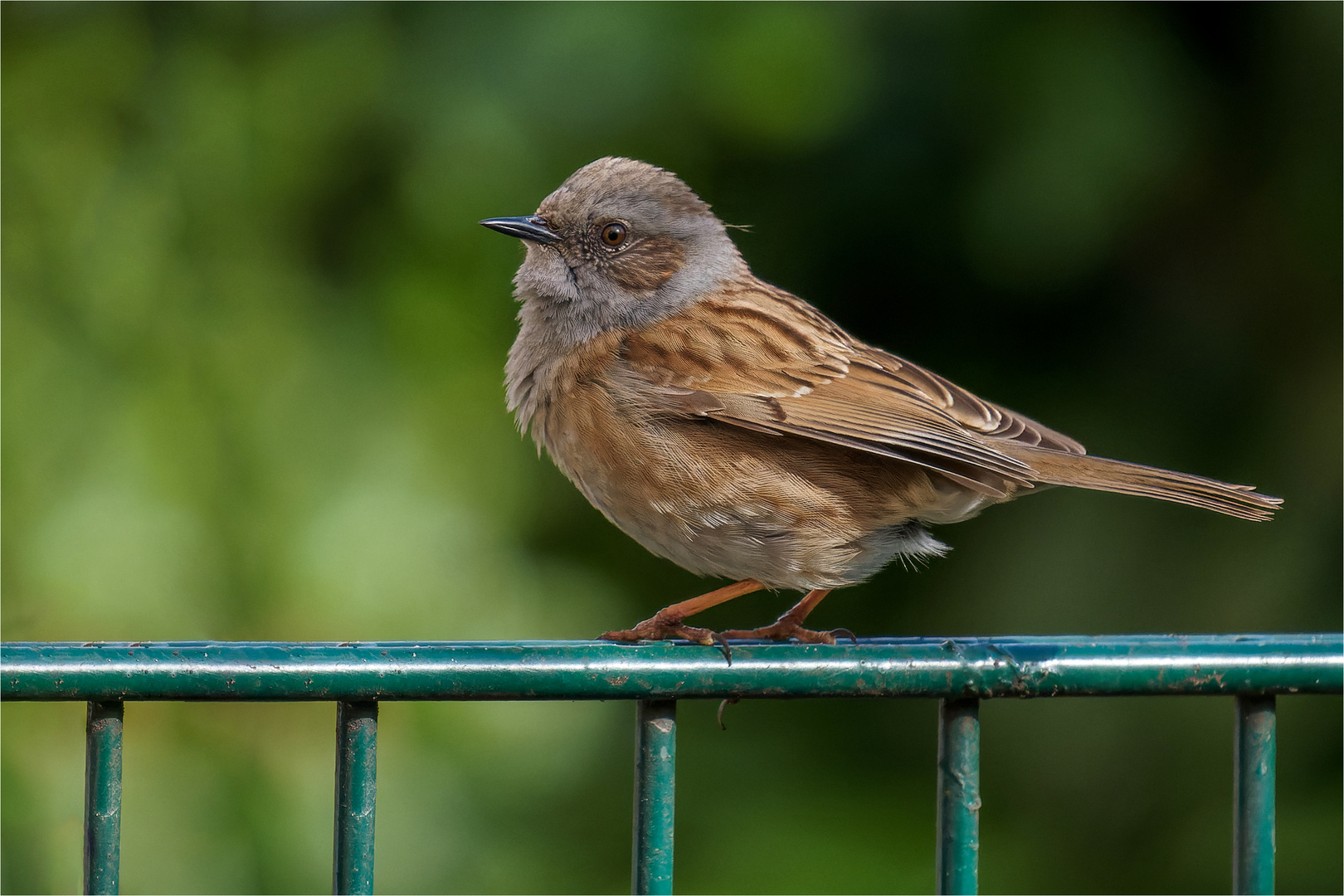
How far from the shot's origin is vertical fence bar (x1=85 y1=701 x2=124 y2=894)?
5.30 feet

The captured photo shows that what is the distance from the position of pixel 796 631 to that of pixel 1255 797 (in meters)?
1.13

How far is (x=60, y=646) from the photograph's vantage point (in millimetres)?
1605

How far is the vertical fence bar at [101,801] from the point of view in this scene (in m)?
1.62

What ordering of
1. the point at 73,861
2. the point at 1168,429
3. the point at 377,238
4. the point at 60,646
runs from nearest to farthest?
1. the point at 60,646
2. the point at 73,861
3. the point at 377,238
4. the point at 1168,429

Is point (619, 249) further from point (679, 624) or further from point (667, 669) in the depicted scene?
point (667, 669)

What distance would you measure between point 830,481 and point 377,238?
51.5 inches

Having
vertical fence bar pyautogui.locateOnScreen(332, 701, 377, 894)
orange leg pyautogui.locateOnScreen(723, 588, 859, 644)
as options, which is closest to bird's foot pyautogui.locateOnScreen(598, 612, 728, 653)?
orange leg pyautogui.locateOnScreen(723, 588, 859, 644)

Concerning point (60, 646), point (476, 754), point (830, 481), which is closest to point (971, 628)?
point (830, 481)

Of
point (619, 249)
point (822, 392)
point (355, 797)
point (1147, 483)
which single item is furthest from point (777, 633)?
point (355, 797)

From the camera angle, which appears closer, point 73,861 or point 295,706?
point 73,861

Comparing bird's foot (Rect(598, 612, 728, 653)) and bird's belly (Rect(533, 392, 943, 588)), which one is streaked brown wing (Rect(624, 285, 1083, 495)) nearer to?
bird's belly (Rect(533, 392, 943, 588))

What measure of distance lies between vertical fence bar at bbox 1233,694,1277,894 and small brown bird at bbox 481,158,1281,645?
757 millimetres

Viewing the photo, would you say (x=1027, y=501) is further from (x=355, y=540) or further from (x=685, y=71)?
(x=355, y=540)

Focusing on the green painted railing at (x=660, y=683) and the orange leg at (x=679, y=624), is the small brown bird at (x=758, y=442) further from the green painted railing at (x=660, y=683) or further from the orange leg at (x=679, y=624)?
the green painted railing at (x=660, y=683)
